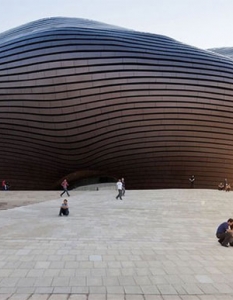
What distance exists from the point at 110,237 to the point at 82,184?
74.0ft

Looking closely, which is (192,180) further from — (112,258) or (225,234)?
(112,258)

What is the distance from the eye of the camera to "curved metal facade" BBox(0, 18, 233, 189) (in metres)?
24.2

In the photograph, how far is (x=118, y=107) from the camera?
2417cm

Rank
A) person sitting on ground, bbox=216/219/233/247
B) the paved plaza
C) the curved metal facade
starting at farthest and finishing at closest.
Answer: the curved metal facade → person sitting on ground, bbox=216/219/233/247 → the paved plaza

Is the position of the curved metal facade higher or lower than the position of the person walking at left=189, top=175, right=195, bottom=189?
higher

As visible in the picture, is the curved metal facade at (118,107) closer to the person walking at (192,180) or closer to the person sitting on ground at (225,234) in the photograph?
the person walking at (192,180)

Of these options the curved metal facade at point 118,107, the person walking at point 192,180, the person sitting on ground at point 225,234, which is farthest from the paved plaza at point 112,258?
the curved metal facade at point 118,107

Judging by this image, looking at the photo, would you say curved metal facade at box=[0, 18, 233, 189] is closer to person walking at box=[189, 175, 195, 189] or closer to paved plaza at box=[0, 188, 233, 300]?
person walking at box=[189, 175, 195, 189]

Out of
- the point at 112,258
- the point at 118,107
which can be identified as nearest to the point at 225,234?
the point at 112,258

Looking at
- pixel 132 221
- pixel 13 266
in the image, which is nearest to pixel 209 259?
pixel 13 266

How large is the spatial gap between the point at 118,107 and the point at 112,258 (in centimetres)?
1919

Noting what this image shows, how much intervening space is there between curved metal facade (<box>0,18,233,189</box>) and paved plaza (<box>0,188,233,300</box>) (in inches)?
534

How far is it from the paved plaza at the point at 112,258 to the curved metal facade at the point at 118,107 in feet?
44.5

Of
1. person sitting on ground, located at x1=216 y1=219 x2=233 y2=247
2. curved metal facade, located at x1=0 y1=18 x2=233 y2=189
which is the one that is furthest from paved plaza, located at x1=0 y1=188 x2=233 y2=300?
curved metal facade, located at x1=0 y1=18 x2=233 y2=189
